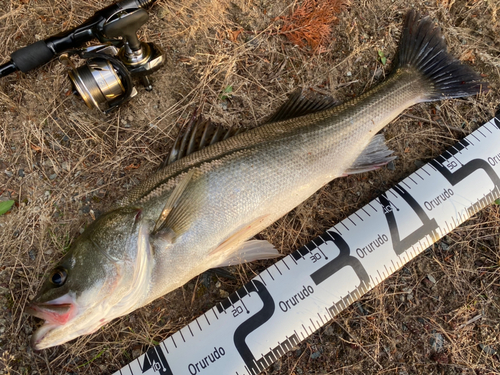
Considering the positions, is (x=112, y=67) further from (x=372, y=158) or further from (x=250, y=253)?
(x=372, y=158)

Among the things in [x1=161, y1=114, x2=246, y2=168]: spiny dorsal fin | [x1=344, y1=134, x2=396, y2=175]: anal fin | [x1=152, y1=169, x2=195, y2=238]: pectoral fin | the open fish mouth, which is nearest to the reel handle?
[x1=161, y1=114, x2=246, y2=168]: spiny dorsal fin

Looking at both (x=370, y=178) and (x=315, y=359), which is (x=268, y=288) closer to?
(x=315, y=359)

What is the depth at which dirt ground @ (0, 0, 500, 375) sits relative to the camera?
2.77 meters

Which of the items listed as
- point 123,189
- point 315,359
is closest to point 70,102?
point 123,189

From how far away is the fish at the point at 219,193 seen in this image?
6.39ft

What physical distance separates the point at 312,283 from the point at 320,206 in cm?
71

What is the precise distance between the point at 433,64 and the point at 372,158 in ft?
3.53

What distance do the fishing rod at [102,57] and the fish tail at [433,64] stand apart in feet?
7.22

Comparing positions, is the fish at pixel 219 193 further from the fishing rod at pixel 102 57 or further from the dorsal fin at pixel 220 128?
the fishing rod at pixel 102 57

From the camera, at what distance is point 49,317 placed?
185 cm

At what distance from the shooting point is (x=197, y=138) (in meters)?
2.61

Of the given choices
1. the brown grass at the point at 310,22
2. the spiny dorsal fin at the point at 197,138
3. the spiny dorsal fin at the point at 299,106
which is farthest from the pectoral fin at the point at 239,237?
the brown grass at the point at 310,22

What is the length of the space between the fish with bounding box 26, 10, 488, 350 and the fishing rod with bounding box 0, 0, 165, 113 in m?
0.65

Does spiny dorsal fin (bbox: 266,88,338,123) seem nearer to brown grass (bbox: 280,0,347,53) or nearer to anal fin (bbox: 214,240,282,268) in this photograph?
brown grass (bbox: 280,0,347,53)
